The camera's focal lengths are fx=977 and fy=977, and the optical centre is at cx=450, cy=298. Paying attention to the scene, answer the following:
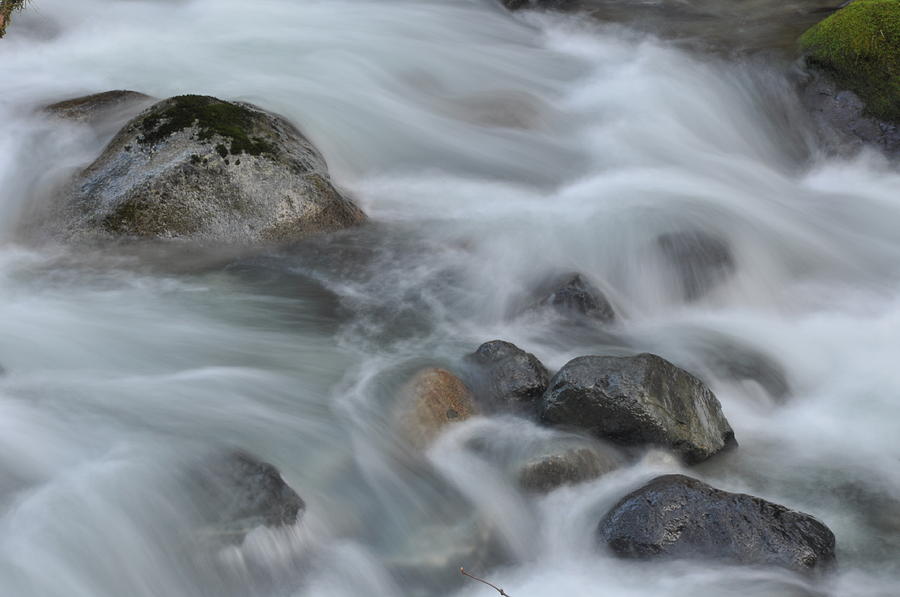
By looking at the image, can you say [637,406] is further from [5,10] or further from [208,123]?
[5,10]

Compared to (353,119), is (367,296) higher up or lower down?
lower down

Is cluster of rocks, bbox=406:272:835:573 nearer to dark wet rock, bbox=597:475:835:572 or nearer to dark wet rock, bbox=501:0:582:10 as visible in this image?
dark wet rock, bbox=597:475:835:572

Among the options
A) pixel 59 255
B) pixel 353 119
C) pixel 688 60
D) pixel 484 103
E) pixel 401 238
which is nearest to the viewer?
pixel 59 255

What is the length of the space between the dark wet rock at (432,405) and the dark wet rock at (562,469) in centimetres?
56

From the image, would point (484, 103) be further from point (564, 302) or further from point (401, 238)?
point (564, 302)

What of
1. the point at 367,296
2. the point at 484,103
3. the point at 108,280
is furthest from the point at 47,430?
the point at 484,103

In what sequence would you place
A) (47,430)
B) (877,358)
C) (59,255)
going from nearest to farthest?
(47,430) < (877,358) < (59,255)

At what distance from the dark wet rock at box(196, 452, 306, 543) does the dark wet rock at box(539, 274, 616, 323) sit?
8.65 ft

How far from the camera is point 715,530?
4.58m

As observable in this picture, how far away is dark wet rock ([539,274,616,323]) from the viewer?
6820 millimetres

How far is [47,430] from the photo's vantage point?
16.9ft

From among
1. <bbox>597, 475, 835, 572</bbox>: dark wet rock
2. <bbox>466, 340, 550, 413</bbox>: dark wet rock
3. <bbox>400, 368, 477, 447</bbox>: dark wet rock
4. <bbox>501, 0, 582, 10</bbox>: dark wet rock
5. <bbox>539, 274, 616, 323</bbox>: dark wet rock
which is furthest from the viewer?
<bbox>501, 0, 582, 10</bbox>: dark wet rock

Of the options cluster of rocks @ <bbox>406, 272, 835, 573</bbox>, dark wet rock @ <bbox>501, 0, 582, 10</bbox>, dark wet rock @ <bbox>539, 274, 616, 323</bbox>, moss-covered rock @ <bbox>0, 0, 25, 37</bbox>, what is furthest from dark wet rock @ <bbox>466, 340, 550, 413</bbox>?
dark wet rock @ <bbox>501, 0, 582, 10</bbox>

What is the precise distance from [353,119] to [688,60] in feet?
12.7
